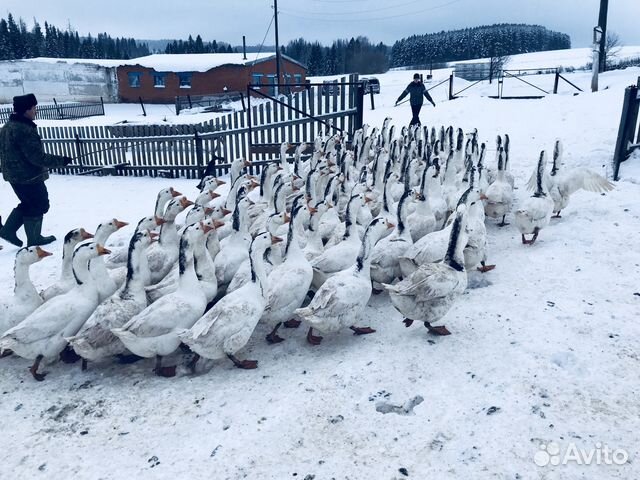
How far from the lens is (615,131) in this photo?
1284cm

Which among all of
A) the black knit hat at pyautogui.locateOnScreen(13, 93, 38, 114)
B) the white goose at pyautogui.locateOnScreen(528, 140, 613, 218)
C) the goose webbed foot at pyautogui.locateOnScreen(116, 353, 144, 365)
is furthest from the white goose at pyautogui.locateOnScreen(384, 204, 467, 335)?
the black knit hat at pyautogui.locateOnScreen(13, 93, 38, 114)

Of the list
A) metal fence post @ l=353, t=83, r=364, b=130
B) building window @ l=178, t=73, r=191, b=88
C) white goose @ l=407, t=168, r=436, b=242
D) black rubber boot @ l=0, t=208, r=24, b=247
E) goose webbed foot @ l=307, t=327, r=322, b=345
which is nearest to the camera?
goose webbed foot @ l=307, t=327, r=322, b=345

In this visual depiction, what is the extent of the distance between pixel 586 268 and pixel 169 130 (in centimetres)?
1145

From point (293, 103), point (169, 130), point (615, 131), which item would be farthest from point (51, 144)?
point (615, 131)

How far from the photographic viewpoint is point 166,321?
14.8ft

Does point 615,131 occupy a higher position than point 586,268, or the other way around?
point 615,131

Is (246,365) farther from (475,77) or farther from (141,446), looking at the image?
(475,77)

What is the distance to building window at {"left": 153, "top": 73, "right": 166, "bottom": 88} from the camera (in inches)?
1708

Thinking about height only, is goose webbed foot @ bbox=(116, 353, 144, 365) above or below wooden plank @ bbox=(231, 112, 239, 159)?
below

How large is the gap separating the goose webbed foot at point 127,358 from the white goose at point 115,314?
144 millimetres

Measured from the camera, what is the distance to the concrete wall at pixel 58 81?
151ft

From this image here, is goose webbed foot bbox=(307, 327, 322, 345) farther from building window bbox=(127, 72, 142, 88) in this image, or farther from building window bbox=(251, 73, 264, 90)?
building window bbox=(127, 72, 142, 88)

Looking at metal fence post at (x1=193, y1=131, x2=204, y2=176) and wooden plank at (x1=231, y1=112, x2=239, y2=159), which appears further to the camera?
wooden plank at (x1=231, y1=112, x2=239, y2=159)

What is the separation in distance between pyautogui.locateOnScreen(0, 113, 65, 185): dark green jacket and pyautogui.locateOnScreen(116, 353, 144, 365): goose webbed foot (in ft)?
14.7
